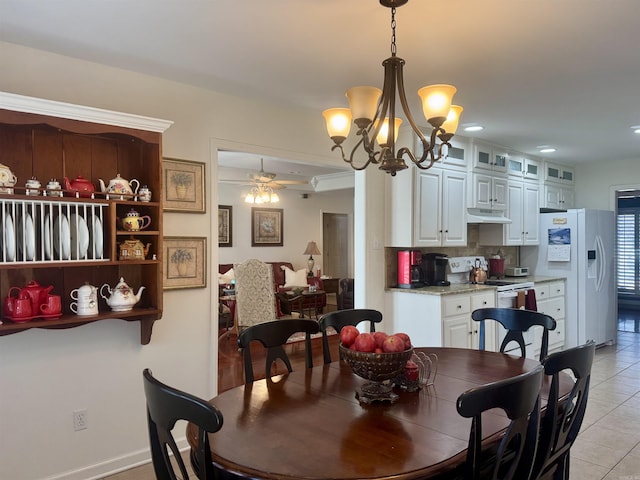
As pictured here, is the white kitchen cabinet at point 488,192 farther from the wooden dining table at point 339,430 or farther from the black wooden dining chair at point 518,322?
the wooden dining table at point 339,430

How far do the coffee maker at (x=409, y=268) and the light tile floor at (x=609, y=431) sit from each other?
1.76 m

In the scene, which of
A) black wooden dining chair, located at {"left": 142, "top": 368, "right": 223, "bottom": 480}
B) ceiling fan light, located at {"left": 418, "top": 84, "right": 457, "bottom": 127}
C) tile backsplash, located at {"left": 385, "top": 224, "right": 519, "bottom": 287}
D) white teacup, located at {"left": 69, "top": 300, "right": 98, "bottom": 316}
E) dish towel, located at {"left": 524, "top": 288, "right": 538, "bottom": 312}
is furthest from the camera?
dish towel, located at {"left": 524, "top": 288, "right": 538, "bottom": 312}

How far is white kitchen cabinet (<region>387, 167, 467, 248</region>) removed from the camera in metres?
4.27

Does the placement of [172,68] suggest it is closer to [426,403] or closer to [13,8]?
[13,8]

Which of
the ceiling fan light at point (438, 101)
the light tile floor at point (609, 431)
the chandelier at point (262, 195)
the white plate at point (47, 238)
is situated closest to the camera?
the ceiling fan light at point (438, 101)

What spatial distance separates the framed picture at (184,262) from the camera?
300 centimetres

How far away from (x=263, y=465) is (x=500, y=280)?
4.53 m

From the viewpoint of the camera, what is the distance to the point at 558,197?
6309 mm

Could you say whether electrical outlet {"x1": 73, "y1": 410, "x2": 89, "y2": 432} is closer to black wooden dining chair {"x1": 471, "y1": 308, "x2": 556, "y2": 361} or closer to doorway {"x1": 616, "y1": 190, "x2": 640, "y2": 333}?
Answer: black wooden dining chair {"x1": 471, "y1": 308, "x2": 556, "y2": 361}

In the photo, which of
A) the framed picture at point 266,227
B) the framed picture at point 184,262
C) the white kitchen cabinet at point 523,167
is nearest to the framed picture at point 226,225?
the framed picture at point 266,227

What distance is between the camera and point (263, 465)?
4.14 feet

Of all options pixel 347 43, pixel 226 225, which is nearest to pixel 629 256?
pixel 226 225

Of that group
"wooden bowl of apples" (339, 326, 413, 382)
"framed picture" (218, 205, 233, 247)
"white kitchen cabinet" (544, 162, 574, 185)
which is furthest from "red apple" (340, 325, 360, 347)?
"framed picture" (218, 205, 233, 247)

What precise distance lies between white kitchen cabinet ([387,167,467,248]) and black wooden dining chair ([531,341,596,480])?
254 centimetres
